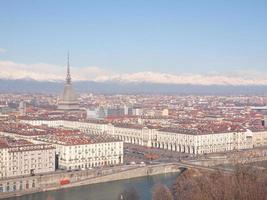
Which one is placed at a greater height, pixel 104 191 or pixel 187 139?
pixel 187 139

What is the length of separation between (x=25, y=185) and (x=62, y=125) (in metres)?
20.0

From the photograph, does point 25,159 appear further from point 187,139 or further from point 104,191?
point 187,139

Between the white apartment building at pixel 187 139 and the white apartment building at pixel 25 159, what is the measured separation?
9620 mm

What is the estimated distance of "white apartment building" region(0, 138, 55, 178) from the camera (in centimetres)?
2212

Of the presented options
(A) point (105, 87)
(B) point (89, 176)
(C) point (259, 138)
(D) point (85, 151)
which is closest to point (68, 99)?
(C) point (259, 138)

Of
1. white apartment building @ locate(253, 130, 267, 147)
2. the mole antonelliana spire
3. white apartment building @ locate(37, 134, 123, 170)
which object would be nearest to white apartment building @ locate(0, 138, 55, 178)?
white apartment building @ locate(37, 134, 123, 170)

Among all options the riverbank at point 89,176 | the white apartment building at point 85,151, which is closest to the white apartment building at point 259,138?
the riverbank at point 89,176

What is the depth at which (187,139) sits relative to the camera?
30.9m

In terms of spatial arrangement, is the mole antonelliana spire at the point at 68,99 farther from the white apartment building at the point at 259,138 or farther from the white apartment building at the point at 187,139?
Result: the white apartment building at the point at 259,138

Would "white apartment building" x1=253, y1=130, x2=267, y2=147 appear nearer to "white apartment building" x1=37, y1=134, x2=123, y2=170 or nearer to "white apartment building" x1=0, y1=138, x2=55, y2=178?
"white apartment building" x1=37, y1=134, x2=123, y2=170

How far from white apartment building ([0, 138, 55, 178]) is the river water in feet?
6.84

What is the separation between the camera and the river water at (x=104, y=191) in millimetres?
19906

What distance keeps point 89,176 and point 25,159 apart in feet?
8.55

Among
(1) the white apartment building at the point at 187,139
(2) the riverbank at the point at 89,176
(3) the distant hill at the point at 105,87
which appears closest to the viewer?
(2) the riverbank at the point at 89,176
